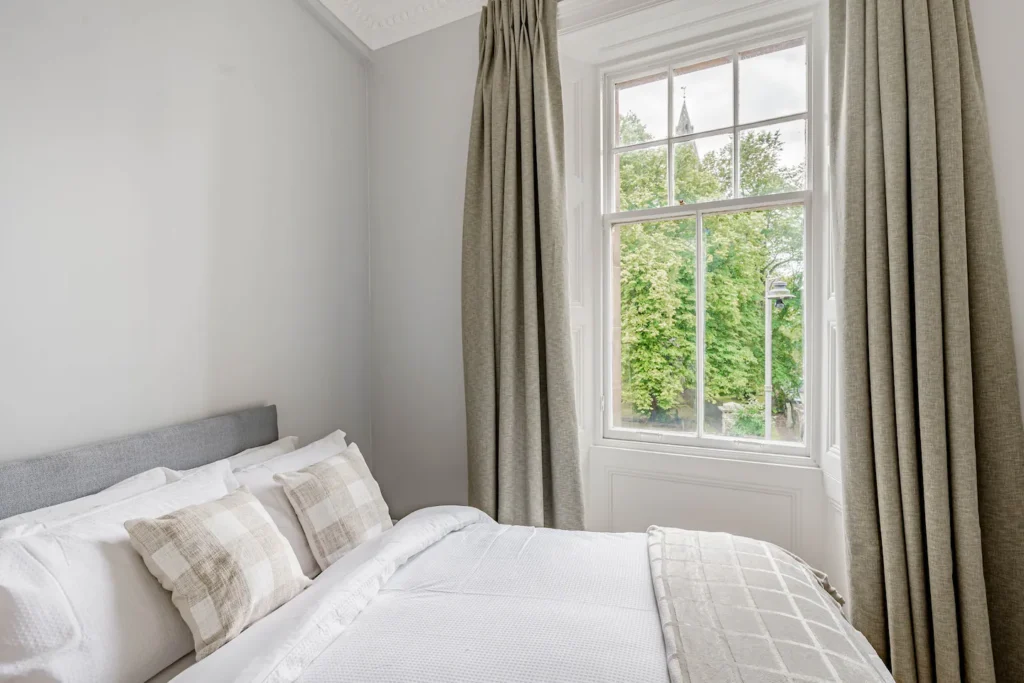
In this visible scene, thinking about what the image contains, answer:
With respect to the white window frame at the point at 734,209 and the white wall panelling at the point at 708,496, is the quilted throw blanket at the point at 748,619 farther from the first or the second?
the white window frame at the point at 734,209

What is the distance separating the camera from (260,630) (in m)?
1.06

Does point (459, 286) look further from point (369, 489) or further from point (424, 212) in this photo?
point (369, 489)

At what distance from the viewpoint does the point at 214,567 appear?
109cm

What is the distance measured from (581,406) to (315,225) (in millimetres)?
1467

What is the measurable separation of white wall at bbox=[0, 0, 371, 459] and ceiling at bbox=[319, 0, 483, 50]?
14cm

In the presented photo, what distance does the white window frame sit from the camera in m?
1.97

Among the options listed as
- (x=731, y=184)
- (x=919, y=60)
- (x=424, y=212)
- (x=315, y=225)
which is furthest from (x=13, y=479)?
(x=919, y=60)

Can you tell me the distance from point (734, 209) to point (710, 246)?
0.58 ft

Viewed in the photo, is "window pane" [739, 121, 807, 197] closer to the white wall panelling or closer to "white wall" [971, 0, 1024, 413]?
"white wall" [971, 0, 1024, 413]

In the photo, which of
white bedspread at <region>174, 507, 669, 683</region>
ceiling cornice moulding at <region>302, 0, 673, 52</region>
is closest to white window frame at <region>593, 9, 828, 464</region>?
ceiling cornice moulding at <region>302, 0, 673, 52</region>

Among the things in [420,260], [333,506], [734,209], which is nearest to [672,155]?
[734,209]

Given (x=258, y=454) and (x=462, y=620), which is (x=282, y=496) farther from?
(x=462, y=620)

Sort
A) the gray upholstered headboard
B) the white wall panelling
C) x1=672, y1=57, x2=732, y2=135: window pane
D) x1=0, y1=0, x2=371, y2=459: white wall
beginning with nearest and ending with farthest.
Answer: the gray upholstered headboard
x1=0, y1=0, x2=371, y2=459: white wall
the white wall panelling
x1=672, y1=57, x2=732, y2=135: window pane

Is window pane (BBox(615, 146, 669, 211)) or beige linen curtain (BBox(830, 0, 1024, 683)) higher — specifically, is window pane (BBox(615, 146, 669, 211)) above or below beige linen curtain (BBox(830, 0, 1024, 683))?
above
